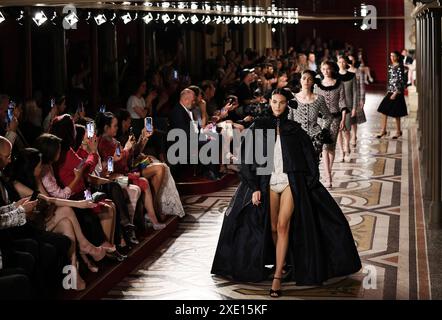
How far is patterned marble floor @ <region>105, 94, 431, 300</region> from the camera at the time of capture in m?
8.09

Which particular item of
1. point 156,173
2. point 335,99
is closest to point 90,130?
point 156,173

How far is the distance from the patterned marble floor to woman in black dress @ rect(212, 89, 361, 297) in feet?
0.53

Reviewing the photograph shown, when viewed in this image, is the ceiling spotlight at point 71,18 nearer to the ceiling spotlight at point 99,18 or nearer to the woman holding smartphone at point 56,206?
the ceiling spotlight at point 99,18

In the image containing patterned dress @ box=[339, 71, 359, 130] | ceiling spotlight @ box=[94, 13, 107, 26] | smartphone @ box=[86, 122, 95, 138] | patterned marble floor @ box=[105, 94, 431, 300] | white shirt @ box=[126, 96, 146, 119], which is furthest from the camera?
patterned dress @ box=[339, 71, 359, 130]

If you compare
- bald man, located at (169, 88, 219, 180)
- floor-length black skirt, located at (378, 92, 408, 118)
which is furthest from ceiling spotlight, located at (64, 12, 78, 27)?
floor-length black skirt, located at (378, 92, 408, 118)

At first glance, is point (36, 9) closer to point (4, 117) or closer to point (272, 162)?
point (4, 117)

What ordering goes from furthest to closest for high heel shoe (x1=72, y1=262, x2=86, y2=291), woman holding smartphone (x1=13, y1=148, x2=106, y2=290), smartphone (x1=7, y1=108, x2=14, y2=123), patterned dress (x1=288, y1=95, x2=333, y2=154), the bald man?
the bald man, patterned dress (x1=288, y1=95, x2=333, y2=154), smartphone (x1=7, y1=108, x2=14, y2=123), high heel shoe (x1=72, y1=262, x2=86, y2=291), woman holding smartphone (x1=13, y1=148, x2=106, y2=290)

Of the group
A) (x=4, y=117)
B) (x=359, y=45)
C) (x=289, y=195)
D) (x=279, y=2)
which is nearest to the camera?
(x=289, y=195)

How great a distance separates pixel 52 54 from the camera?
13.6 metres

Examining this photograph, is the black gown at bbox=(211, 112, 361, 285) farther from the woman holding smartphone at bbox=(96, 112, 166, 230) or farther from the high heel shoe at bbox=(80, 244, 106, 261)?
the woman holding smartphone at bbox=(96, 112, 166, 230)

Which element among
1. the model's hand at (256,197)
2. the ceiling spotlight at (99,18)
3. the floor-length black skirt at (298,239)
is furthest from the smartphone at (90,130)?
the ceiling spotlight at (99,18)

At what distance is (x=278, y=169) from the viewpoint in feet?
26.4

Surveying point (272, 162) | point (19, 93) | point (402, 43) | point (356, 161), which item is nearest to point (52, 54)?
point (19, 93)
